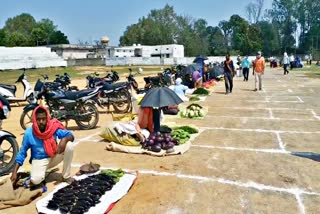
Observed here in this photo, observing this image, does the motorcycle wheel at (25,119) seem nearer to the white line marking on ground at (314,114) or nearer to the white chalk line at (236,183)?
the white chalk line at (236,183)

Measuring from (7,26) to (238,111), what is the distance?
9730 cm

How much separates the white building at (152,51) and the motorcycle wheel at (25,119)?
62091 mm

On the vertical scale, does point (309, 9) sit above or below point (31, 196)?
above

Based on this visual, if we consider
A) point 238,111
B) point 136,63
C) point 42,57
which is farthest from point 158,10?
point 238,111

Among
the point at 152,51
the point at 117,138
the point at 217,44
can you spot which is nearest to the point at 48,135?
the point at 117,138

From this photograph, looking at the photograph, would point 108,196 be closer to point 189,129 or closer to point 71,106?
point 189,129

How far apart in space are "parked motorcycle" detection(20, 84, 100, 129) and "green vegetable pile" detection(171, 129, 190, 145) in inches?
95.4

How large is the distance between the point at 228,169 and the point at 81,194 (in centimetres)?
239

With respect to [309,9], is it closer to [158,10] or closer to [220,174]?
[158,10]

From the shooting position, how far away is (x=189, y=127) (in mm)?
8312

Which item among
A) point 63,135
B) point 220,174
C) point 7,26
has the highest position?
point 7,26

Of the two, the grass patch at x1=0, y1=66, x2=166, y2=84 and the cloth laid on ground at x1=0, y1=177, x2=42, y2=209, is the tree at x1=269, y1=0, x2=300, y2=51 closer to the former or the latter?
the grass patch at x1=0, y1=66, x2=166, y2=84

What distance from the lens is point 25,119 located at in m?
9.61

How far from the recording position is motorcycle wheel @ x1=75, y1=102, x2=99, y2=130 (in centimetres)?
889
